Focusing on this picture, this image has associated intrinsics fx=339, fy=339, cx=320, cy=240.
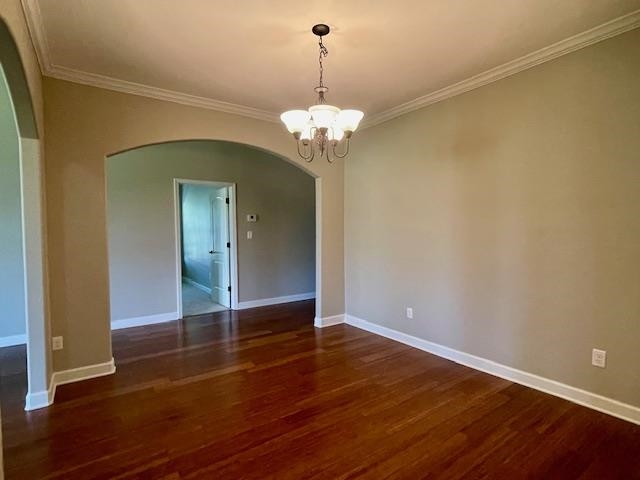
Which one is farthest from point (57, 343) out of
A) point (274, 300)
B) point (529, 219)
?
point (529, 219)

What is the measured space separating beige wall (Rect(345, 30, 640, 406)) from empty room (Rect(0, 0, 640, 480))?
0.06 feet

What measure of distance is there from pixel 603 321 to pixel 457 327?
1.21 meters

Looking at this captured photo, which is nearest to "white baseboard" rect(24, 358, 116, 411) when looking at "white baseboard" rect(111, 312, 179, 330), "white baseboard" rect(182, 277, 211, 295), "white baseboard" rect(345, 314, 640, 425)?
"white baseboard" rect(111, 312, 179, 330)

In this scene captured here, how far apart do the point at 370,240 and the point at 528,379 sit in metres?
2.21

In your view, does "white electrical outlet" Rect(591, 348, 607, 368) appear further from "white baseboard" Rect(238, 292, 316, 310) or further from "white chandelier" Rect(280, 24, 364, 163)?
"white baseboard" Rect(238, 292, 316, 310)

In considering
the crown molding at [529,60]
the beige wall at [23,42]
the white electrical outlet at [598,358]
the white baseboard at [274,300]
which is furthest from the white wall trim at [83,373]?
the white electrical outlet at [598,358]

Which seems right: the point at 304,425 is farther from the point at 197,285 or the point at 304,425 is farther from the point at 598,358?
the point at 197,285

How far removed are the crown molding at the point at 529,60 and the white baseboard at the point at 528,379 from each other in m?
2.58

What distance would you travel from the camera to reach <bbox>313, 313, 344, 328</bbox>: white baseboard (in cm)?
464

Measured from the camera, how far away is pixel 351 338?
4.15m

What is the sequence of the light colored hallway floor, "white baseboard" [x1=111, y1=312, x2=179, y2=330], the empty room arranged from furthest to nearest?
1. the light colored hallway floor
2. "white baseboard" [x1=111, y1=312, x2=179, y2=330]
3. the empty room

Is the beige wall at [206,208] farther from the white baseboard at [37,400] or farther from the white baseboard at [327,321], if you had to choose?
the white baseboard at [37,400]

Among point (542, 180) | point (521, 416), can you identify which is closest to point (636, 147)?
point (542, 180)

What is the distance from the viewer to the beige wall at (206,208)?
4.64 meters
